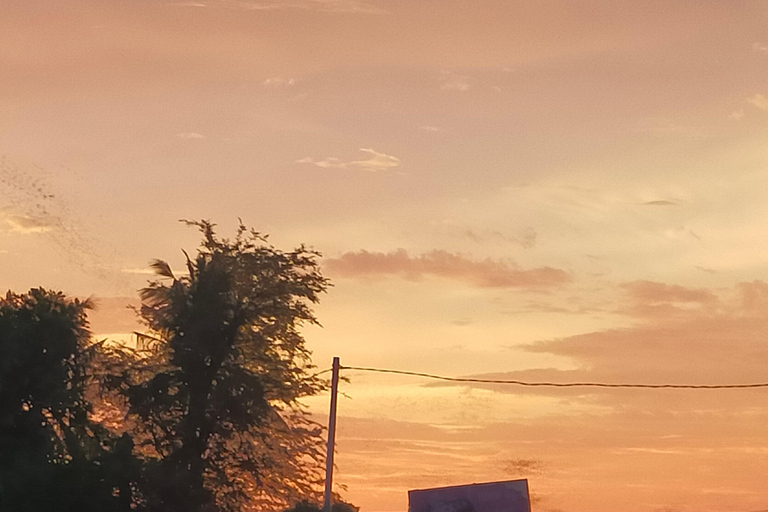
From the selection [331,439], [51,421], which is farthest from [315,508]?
[51,421]

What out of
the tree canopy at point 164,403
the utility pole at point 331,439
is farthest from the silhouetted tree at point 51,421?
the utility pole at point 331,439

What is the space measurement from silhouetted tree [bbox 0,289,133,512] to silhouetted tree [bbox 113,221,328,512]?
234cm

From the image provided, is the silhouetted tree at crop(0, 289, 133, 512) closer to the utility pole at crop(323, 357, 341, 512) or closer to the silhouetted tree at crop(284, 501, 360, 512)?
the silhouetted tree at crop(284, 501, 360, 512)

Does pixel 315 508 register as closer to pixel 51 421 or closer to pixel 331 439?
pixel 331 439

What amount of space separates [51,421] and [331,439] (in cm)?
1921

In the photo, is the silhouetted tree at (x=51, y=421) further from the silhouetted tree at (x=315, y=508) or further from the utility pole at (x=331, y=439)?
the utility pole at (x=331, y=439)

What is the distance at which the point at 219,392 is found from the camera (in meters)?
54.9

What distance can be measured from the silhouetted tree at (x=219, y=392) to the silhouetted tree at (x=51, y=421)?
7.67ft

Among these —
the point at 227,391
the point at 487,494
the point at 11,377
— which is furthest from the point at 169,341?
the point at 487,494

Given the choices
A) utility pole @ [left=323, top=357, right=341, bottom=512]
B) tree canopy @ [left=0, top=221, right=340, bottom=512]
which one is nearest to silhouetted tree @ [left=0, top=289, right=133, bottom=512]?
tree canopy @ [left=0, top=221, right=340, bottom=512]

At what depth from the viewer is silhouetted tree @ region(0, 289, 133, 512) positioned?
162ft

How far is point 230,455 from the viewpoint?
56.1m

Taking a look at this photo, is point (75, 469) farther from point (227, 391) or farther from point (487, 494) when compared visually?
point (487, 494)

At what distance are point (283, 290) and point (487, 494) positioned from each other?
1603 cm
